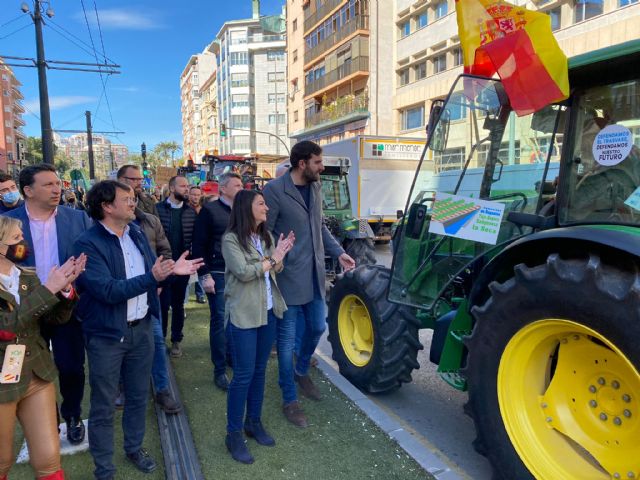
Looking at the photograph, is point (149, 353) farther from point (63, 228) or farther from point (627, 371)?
point (627, 371)

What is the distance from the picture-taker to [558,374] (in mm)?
2490

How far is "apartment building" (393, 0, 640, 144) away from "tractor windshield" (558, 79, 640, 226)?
16577 mm

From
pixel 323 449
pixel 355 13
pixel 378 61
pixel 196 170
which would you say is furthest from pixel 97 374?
pixel 355 13

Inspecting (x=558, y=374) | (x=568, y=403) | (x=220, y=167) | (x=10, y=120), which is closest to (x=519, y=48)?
(x=558, y=374)

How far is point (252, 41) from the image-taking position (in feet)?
216

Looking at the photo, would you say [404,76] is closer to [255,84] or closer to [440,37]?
[440,37]

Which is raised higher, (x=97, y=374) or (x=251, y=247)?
(x=251, y=247)

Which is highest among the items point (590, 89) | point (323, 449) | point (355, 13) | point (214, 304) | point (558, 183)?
point (355, 13)

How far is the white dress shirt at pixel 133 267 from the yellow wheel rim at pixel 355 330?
1940 millimetres

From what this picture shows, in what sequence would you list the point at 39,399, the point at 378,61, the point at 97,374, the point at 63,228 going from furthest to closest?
the point at 378,61 < the point at 63,228 < the point at 97,374 < the point at 39,399

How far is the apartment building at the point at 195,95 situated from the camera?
91.5m

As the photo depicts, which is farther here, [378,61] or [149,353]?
[378,61]

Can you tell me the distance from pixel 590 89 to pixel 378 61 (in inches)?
1123

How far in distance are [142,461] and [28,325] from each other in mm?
1182
